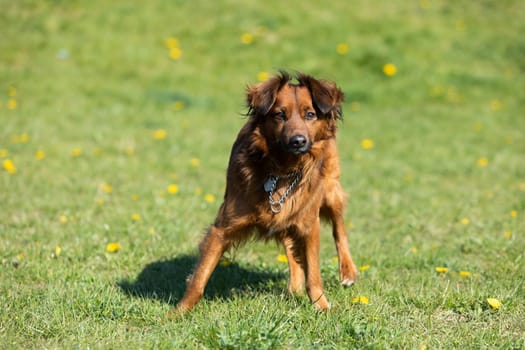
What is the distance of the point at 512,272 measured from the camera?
4.83m

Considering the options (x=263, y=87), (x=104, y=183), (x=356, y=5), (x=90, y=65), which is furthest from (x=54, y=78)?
(x=263, y=87)

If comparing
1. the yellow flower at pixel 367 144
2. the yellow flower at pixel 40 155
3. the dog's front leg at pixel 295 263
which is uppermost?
the dog's front leg at pixel 295 263

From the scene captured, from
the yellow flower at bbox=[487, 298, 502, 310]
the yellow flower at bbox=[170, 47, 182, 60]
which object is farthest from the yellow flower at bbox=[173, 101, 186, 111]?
the yellow flower at bbox=[487, 298, 502, 310]

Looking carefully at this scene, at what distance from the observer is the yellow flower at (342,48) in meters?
13.0

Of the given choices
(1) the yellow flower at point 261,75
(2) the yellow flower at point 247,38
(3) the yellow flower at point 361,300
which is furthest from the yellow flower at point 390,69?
(3) the yellow flower at point 361,300

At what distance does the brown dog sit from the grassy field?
0.41 meters

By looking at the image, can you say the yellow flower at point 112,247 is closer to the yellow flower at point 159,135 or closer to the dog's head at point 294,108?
the dog's head at point 294,108

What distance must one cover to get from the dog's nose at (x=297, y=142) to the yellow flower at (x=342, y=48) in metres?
9.64

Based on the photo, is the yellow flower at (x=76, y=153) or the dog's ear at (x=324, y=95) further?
the yellow flower at (x=76, y=153)

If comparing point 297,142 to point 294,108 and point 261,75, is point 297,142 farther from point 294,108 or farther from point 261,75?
point 261,75

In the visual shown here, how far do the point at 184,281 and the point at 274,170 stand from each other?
4.17ft

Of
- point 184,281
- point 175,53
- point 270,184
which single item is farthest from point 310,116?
point 175,53

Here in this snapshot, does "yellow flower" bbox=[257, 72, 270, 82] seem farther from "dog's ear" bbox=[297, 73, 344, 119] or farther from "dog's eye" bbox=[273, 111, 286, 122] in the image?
"dog's eye" bbox=[273, 111, 286, 122]

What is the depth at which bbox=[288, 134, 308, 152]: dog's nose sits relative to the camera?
3691mm
